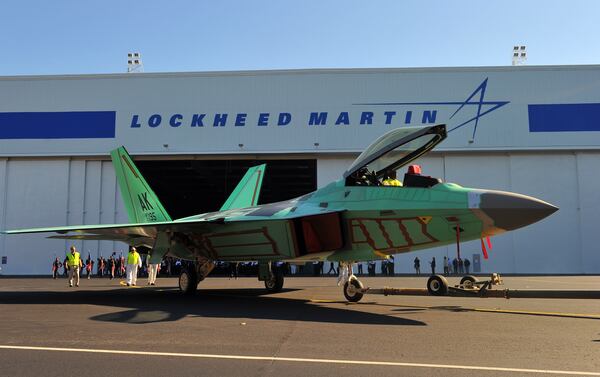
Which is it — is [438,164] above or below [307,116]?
below

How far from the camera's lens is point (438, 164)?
2889 centimetres

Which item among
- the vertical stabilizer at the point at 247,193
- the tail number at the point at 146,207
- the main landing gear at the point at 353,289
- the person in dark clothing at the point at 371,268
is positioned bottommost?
the person in dark clothing at the point at 371,268

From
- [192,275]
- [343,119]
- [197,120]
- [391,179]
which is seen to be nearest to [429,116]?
[343,119]

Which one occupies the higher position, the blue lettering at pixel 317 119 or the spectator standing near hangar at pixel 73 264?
the blue lettering at pixel 317 119

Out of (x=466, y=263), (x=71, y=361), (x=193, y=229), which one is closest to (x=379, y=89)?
(x=466, y=263)

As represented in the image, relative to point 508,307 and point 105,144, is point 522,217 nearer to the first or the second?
point 508,307

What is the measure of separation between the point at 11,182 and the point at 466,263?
1138 inches

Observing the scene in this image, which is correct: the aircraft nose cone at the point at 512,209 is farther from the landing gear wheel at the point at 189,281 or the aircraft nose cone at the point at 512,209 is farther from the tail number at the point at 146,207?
the tail number at the point at 146,207

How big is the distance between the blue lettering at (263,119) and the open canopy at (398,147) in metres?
19.8

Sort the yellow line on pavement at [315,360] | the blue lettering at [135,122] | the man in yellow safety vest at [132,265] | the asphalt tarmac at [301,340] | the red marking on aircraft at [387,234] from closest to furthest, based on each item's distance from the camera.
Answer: the yellow line on pavement at [315,360] → the asphalt tarmac at [301,340] → the red marking on aircraft at [387,234] → the man in yellow safety vest at [132,265] → the blue lettering at [135,122]

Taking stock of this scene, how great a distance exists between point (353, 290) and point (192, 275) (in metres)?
5.03

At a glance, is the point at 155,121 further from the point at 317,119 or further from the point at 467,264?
the point at 467,264

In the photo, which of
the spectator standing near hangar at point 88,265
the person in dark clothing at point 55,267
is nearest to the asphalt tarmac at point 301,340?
the person in dark clothing at point 55,267

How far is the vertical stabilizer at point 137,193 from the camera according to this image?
571 inches
